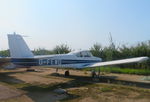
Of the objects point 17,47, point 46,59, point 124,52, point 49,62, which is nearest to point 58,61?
point 49,62

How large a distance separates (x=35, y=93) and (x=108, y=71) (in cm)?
1203

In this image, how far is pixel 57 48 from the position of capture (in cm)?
3878

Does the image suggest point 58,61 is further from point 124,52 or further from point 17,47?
point 124,52

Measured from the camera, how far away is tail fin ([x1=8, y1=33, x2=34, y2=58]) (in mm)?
16578

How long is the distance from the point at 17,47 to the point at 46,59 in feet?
8.13

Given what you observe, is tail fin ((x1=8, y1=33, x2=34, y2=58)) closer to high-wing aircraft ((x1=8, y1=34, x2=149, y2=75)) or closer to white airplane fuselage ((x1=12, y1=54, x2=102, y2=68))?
high-wing aircraft ((x1=8, y1=34, x2=149, y2=75))

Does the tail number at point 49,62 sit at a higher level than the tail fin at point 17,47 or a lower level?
lower

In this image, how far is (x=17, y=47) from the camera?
55.3 feet

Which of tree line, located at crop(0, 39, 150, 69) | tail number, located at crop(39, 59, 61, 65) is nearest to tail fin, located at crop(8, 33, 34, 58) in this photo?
tail number, located at crop(39, 59, 61, 65)

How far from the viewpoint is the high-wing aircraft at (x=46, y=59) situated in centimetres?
1638

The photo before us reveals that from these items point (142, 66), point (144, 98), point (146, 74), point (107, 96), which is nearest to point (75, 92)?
point (107, 96)

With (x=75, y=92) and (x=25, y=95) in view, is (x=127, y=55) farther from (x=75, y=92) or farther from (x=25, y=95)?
(x=25, y=95)

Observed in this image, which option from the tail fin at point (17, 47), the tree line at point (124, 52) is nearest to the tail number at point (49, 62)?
the tail fin at point (17, 47)

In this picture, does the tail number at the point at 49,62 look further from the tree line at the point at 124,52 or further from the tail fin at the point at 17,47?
the tree line at the point at 124,52
